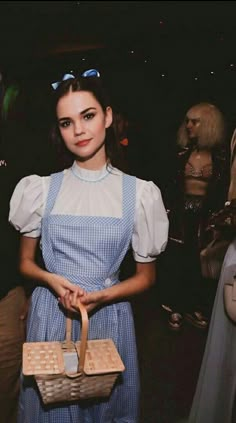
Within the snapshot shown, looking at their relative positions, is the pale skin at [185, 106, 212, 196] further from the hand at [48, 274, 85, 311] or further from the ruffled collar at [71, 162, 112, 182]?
the hand at [48, 274, 85, 311]

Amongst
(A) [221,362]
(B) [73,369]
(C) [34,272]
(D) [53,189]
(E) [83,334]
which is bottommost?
(A) [221,362]

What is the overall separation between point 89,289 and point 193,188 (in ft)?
1.80

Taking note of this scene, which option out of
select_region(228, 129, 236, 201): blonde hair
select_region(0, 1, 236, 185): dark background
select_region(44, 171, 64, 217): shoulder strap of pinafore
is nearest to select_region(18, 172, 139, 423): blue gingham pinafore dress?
select_region(44, 171, 64, 217): shoulder strap of pinafore

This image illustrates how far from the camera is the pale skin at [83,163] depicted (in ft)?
4.28

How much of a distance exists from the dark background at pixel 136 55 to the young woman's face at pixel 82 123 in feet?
0.37

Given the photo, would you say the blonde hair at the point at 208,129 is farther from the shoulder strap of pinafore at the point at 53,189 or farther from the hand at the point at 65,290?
the hand at the point at 65,290

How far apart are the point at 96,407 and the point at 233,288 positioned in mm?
575

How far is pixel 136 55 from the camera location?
1.50m

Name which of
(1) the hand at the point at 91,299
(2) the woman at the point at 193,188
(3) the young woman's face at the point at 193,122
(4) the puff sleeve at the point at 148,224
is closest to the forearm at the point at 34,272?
(1) the hand at the point at 91,299

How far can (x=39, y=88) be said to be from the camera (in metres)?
1.45

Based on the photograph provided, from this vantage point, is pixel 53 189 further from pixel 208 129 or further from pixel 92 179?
pixel 208 129

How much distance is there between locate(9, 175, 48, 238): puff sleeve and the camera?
1.34 meters

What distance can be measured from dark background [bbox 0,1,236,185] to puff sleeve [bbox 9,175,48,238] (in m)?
0.16

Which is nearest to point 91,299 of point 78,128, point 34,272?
point 34,272
